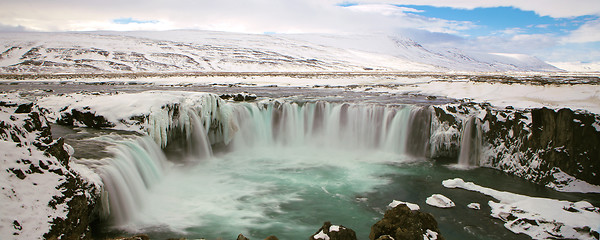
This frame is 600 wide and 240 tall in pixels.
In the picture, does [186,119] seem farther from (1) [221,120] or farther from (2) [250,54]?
(2) [250,54]

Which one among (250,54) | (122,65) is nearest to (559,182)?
(122,65)

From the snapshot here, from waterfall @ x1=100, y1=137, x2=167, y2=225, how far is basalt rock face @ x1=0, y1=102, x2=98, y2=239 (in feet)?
3.29

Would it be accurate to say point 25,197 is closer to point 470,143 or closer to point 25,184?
point 25,184

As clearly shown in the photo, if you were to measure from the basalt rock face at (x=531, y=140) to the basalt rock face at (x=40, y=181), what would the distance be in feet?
36.5

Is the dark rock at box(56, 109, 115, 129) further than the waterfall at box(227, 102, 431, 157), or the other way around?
the waterfall at box(227, 102, 431, 157)

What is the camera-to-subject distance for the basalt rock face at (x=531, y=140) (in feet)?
33.8

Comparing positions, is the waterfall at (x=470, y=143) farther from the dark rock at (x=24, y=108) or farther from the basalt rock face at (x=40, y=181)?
the dark rock at (x=24, y=108)

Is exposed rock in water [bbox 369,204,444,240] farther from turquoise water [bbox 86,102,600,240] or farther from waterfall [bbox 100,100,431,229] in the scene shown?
waterfall [bbox 100,100,431,229]

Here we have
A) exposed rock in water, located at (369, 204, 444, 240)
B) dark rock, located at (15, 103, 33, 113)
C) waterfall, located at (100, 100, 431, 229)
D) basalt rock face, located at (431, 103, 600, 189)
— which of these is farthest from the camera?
waterfall, located at (100, 100, 431, 229)

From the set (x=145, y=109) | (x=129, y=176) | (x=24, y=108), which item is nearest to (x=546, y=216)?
(x=129, y=176)

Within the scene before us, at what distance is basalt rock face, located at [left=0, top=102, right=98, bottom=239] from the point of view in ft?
16.3

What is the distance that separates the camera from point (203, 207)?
9.10 metres

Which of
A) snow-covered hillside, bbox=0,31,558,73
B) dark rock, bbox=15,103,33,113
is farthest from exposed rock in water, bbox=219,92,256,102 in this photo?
snow-covered hillside, bbox=0,31,558,73

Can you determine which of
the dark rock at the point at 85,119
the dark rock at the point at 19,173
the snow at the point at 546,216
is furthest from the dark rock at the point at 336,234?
the dark rock at the point at 85,119
